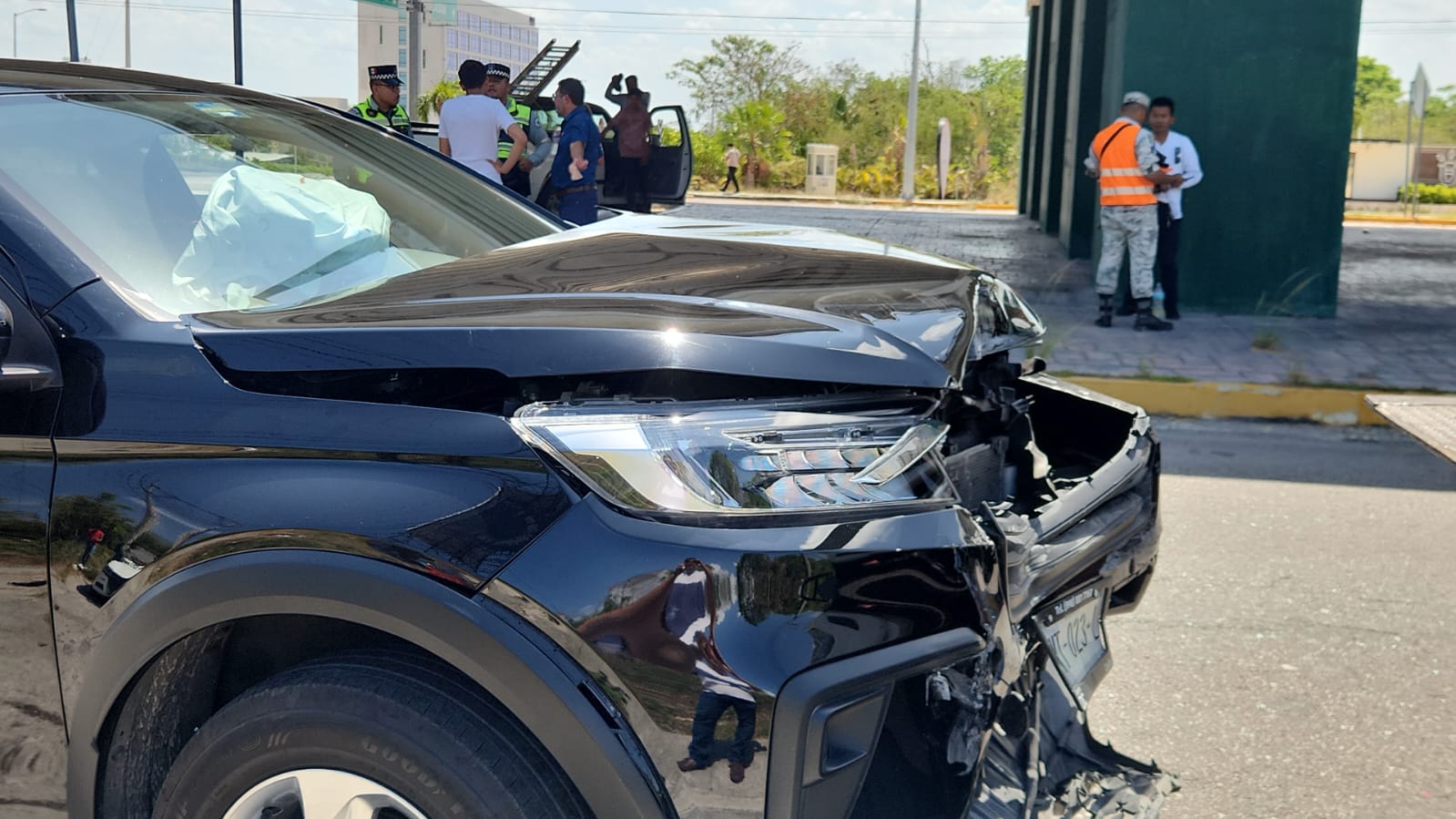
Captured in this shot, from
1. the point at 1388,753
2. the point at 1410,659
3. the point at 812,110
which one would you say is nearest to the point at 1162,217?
the point at 1410,659

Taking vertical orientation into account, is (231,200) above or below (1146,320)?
above

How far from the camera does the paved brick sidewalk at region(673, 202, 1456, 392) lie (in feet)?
27.3

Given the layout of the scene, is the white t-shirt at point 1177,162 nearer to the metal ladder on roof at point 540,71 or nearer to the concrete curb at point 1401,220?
the metal ladder on roof at point 540,71

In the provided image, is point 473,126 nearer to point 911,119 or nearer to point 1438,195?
point 911,119

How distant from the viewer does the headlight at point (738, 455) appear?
185cm

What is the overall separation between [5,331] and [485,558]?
882 millimetres

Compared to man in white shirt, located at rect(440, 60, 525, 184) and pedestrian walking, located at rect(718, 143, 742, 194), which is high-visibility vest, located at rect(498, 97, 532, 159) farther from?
pedestrian walking, located at rect(718, 143, 742, 194)

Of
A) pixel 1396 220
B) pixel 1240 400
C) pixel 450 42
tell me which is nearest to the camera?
pixel 1240 400

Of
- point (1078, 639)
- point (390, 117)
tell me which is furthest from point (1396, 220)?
point (1078, 639)

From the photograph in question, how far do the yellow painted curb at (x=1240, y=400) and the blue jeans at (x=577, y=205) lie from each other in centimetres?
431

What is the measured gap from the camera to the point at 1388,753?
3.34m

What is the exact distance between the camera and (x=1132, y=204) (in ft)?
32.7

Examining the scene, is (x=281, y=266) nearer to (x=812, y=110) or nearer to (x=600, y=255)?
(x=600, y=255)

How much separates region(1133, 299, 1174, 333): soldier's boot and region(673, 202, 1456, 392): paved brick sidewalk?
3.4 inches
